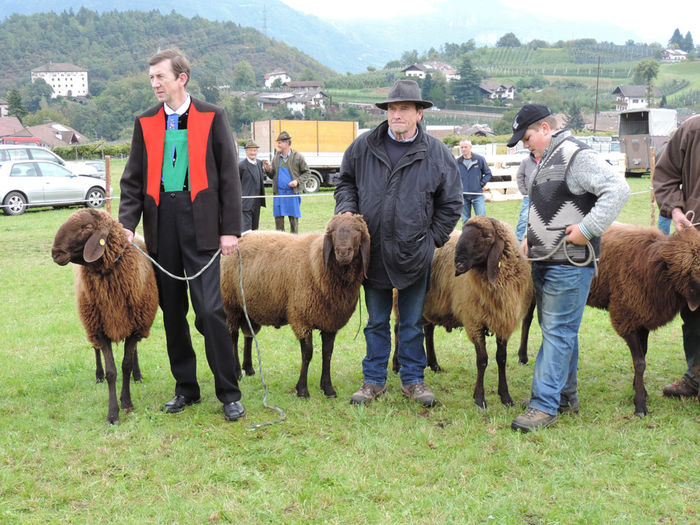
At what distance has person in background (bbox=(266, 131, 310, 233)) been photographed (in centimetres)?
1315

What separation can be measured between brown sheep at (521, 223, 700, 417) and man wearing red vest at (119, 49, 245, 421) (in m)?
3.22

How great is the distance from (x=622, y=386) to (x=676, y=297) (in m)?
1.14

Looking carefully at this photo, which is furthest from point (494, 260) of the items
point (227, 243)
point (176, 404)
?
point (176, 404)

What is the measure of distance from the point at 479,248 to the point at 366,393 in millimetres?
1583

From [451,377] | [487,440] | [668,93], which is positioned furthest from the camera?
[668,93]

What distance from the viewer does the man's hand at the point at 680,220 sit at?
500cm

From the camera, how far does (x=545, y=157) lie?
180 inches

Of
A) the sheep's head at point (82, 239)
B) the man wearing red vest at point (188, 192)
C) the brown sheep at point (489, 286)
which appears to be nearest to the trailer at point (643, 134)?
the brown sheep at point (489, 286)

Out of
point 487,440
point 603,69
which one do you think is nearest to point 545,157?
point 487,440

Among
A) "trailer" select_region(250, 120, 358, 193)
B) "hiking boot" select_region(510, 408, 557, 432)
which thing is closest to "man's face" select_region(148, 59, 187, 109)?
"hiking boot" select_region(510, 408, 557, 432)

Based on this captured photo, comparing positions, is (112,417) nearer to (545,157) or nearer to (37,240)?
(545,157)

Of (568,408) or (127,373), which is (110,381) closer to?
(127,373)

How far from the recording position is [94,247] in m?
4.71

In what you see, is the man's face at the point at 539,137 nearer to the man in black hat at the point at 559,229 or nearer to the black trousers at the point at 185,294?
the man in black hat at the point at 559,229
